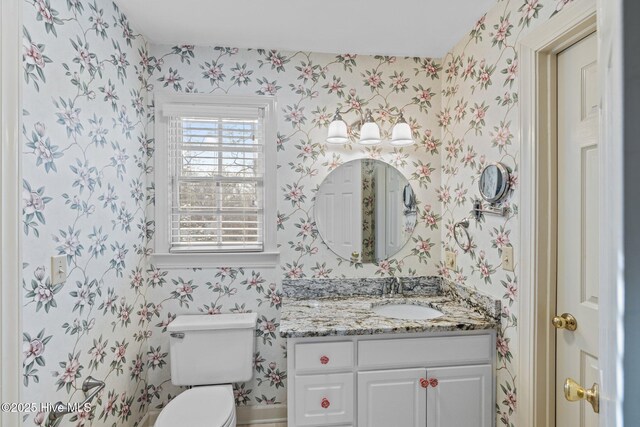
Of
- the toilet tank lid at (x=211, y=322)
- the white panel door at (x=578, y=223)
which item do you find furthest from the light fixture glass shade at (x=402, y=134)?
the toilet tank lid at (x=211, y=322)

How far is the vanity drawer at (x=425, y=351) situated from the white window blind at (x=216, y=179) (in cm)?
91

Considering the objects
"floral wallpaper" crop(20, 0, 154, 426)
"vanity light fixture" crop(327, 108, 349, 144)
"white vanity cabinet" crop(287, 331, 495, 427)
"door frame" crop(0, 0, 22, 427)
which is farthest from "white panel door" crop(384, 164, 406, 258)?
"door frame" crop(0, 0, 22, 427)

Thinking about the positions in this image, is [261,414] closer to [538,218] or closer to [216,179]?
[216,179]

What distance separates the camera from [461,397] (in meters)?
1.61

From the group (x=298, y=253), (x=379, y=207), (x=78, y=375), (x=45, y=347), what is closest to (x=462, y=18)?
(x=379, y=207)

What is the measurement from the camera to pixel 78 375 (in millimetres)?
1332

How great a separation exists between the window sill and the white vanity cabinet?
608 millimetres

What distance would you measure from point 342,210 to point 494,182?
0.88 metres

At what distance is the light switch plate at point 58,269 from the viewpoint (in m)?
1.18

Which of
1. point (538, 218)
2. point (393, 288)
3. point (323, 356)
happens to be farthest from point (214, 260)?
point (538, 218)

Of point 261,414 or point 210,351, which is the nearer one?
point 210,351

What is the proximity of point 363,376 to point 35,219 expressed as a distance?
147 centimetres

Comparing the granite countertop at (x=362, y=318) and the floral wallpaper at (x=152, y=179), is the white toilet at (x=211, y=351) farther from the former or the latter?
the granite countertop at (x=362, y=318)

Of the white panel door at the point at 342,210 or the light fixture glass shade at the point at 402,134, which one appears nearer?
the light fixture glass shade at the point at 402,134
